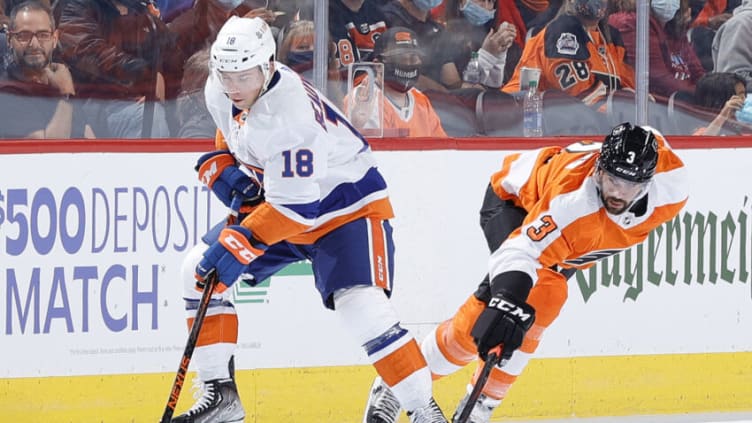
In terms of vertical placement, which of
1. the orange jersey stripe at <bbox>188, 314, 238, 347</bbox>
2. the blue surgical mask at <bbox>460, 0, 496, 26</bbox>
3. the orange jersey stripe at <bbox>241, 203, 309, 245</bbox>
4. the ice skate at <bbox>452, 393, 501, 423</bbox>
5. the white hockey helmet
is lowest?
the ice skate at <bbox>452, 393, 501, 423</bbox>

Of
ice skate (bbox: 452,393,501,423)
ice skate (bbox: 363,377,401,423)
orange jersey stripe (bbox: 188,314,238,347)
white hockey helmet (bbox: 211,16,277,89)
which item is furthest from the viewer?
ice skate (bbox: 452,393,501,423)

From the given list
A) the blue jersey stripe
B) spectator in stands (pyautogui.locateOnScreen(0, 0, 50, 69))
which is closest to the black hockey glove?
the blue jersey stripe

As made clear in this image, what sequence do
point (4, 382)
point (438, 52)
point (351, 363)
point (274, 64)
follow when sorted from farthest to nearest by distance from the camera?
point (438, 52)
point (351, 363)
point (4, 382)
point (274, 64)

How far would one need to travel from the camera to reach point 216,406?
383 centimetres

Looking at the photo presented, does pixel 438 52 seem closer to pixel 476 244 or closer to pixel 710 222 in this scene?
pixel 476 244

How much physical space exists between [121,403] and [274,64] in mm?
1442

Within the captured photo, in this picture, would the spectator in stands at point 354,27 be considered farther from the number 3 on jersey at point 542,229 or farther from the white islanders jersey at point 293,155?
the number 3 on jersey at point 542,229

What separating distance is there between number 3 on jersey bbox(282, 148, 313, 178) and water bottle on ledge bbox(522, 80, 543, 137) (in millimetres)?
1710

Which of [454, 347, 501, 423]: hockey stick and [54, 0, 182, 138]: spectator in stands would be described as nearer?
[454, 347, 501, 423]: hockey stick

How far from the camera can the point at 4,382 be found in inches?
173

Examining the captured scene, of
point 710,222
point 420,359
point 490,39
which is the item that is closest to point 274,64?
point 420,359

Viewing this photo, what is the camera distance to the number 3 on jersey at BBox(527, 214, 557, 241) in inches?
149

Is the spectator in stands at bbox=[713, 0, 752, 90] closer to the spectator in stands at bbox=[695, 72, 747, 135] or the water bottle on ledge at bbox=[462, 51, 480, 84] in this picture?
the spectator in stands at bbox=[695, 72, 747, 135]

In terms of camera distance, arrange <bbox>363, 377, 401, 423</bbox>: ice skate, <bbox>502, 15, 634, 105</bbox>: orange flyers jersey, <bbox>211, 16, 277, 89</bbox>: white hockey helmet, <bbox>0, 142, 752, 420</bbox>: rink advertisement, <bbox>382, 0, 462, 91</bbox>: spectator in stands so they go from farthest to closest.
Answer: <bbox>502, 15, 634, 105</bbox>: orange flyers jersey → <bbox>382, 0, 462, 91</bbox>: spectator in stands → <bbox>0, 142, 752, 420</bbox>: rink advertisement → <bbox>363, 377, 401, 423</bbox>: ice skate → <bbox>211, 16, 277, 89</bbox>: white hockey helmet
